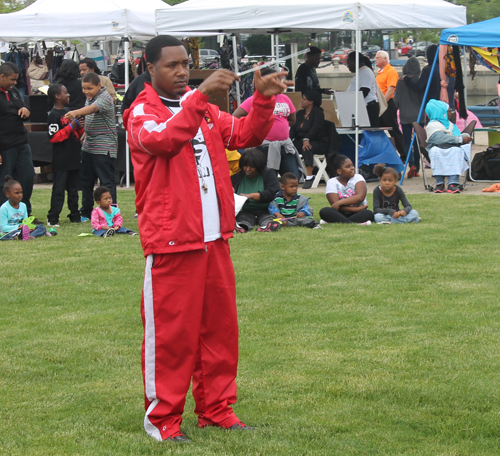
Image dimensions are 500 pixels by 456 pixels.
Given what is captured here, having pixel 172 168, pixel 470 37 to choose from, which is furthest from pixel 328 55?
pixel 172 168

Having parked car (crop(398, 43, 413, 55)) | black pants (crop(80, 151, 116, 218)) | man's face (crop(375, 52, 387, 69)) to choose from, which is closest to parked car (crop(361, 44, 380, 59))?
parked car (crop(398, 43, 413, 55))

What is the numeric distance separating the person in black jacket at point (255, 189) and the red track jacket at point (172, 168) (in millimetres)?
6046

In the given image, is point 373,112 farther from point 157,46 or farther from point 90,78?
point 157,46

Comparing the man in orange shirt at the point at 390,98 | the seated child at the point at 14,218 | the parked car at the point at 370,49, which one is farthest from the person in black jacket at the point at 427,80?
the parked car at the point at 370,49

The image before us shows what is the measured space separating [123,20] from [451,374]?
1030 centimetres

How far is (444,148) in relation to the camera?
12383 millimetres

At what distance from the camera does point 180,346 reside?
3.46 meters

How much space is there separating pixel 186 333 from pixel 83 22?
35.8ft

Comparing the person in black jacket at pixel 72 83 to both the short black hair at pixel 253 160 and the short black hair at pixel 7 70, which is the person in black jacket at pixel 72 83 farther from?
the short black hair at pixel 253 160

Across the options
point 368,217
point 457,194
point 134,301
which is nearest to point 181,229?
point 134,301

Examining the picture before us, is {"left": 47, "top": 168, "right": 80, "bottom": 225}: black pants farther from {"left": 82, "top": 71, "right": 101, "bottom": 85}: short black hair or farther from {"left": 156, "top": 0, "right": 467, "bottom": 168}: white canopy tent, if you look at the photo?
{"left": 156, "top": 0, "right": 467, "bottom": 168}: white canopy tent

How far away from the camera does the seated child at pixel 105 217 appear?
31.0 feet

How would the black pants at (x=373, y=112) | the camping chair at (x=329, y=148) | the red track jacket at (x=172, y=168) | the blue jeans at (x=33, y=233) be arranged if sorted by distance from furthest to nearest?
the black pants at (x=373, y=112) → the camping chair at (x=329, y=148) → the blue jeans at (x=33, y=233) → the red track jacket at (x=172, y=168)

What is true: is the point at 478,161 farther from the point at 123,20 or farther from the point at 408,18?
the point at 123,20
